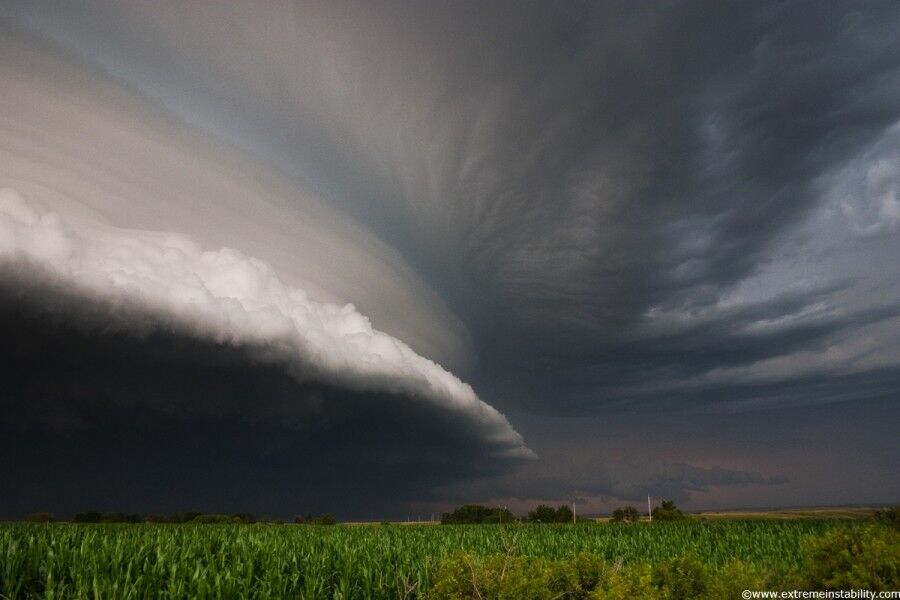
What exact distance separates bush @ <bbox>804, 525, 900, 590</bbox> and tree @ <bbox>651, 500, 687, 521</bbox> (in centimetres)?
7765

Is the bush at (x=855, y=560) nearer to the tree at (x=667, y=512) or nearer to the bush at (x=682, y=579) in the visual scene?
the bush at (x=682, y=579)

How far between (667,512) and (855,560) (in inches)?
3230

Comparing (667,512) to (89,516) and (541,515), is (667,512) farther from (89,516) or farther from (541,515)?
(89,516)

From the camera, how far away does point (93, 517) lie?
351ft

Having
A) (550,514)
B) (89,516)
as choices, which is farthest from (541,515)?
(89,516)

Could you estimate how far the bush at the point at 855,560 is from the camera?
31.1ft

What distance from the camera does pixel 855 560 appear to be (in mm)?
9945

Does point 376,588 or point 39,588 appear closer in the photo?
point 39,588

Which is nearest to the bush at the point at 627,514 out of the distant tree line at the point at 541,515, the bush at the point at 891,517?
the distant tree line at the point at 541,515

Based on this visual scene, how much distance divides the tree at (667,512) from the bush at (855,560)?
77.7 m

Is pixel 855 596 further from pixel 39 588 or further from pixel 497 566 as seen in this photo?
pixel 39 588

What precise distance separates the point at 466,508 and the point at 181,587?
114 metres

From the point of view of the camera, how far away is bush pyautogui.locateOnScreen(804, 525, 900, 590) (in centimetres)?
949

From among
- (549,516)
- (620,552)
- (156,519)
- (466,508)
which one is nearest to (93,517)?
(156,519)
